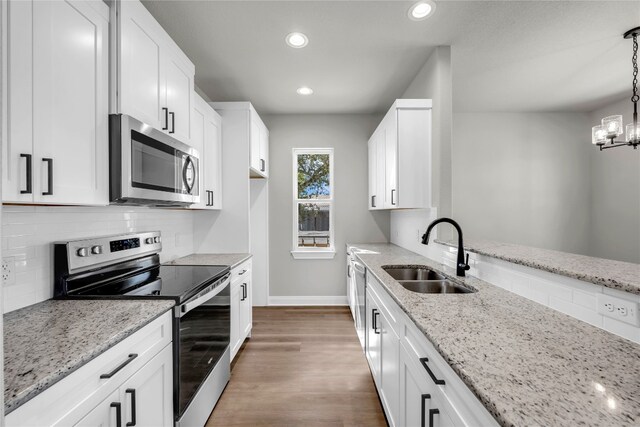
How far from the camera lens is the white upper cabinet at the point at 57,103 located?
1.11 m

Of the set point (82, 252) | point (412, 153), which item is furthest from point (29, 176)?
point (412, 153)

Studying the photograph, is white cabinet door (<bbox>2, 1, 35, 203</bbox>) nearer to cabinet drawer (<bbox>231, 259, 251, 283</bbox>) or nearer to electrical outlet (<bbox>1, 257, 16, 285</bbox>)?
electrical outlet (<bbox>1, 257, 16, 285</bbox>)

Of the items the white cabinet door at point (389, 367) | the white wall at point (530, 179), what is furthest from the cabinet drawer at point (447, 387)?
the white wall at point (530, 179)

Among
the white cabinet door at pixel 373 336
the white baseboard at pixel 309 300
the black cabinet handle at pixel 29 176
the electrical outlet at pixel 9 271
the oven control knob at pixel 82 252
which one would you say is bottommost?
the white baseboard at pixel 309 300

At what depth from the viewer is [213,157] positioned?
2963mm

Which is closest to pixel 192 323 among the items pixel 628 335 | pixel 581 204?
pixel 628 335

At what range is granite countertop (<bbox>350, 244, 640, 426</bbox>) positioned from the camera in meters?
0.74

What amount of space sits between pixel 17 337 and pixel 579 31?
12.5ft

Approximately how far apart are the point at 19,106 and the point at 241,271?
2.00 m

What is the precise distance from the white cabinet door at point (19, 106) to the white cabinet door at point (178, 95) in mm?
848

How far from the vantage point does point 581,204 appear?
444 centimetres

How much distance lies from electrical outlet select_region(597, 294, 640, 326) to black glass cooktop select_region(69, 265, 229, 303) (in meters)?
1.85

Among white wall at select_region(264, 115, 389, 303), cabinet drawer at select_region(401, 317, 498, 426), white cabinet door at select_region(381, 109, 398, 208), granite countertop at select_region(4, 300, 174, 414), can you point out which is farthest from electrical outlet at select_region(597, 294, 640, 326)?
white wall at select_region(264, 115, 389, 303)

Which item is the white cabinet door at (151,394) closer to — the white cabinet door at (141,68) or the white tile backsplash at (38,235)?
the white tile backsplash at (38,235)
